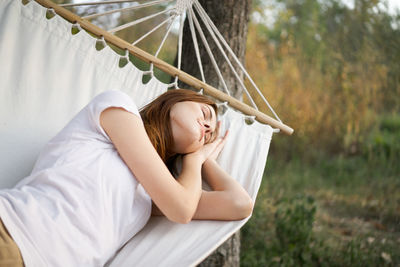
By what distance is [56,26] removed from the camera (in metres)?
1.64

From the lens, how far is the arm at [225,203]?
49.7 inches

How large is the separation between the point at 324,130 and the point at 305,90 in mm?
560

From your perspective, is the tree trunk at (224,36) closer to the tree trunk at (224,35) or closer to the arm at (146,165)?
the tree trunk at (224,35)

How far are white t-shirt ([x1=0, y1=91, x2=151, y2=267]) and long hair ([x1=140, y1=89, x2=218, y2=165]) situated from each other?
0.54 feet

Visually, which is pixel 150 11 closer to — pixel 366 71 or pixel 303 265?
pixel 366 71

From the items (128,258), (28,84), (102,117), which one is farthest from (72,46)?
(128,258)

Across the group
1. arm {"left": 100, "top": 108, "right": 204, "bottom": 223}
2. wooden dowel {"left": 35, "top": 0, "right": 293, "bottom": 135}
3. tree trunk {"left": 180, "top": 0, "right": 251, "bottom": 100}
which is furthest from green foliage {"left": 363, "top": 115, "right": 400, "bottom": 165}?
arm {"left": 100, "top": 108, "right": 204, "bottom": 223}

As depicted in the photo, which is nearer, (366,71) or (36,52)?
(36,52)

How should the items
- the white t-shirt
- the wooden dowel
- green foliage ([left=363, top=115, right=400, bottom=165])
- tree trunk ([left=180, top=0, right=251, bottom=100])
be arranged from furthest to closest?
green foliage ([left=363, top=115, right=400, bottom=165]), tree trunk ([left=180, top=0, right=251, bottom=100]), the wooden dowel, the white t-shirt

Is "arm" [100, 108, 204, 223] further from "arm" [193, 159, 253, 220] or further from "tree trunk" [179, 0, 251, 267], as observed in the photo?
"tree trunk" [179, 0, 251, 267]

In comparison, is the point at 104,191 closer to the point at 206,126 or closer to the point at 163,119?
the point at 163,119

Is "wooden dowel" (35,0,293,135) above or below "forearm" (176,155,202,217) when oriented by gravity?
above

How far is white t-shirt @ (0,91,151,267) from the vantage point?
3.38 ft

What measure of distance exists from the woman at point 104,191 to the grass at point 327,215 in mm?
A: 1241
